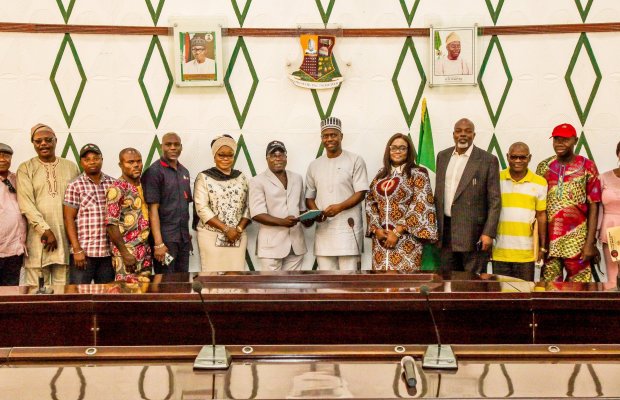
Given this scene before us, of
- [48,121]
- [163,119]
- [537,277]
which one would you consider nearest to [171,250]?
[163,119]

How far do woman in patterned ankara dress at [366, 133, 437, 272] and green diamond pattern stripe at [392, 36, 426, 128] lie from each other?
89 centimetres

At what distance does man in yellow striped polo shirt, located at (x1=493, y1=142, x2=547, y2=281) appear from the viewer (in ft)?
15.4

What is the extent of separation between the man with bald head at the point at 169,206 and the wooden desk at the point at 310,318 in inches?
77.0

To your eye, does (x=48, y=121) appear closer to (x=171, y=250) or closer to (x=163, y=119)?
(x=163, y=119)

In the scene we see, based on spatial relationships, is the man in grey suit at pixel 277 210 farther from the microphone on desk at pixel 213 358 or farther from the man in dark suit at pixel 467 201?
the microphone on desk at pixel 213 358

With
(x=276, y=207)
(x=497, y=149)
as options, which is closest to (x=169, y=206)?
(x=276, y=207)

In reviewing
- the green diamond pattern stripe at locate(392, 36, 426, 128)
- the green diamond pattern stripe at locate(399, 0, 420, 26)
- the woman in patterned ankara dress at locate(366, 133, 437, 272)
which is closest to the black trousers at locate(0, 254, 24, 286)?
the woman in patterned ankara dress at locate(366, 133, 437, 272)

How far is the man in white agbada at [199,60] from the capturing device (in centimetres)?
555

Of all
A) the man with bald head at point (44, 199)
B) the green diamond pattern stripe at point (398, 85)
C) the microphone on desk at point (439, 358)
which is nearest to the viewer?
the microphone on desk at point (439, 358)

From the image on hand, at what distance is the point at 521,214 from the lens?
15.4 ft

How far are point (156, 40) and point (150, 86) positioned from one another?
14.2 inches

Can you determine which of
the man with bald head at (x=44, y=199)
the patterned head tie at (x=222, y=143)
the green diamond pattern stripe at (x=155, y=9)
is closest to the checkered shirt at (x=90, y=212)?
the man with bald head at (x=44, y=199)

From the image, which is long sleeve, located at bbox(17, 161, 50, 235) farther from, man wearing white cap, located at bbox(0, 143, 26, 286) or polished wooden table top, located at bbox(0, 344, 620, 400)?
polished wooden table top, located at bbox(0, 344, 620, 400)

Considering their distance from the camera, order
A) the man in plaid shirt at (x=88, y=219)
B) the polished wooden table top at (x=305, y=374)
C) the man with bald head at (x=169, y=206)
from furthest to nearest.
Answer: the man with bald head at (x=169, y=206) → the man in plaid shirt at (x=88, y=219) → the polished wooden table top at (x=305, y=374)
